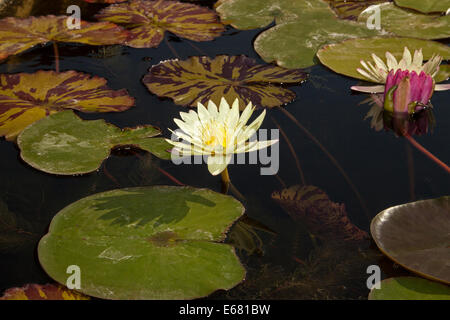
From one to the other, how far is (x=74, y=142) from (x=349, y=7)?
2078mm

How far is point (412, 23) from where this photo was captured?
304 centimetres

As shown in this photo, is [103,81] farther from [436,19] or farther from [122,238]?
[436,19]

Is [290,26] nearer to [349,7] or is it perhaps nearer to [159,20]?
[349,7]

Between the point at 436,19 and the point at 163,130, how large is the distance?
5.99ft

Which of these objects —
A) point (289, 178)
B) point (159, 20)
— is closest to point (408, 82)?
point (289, 178)

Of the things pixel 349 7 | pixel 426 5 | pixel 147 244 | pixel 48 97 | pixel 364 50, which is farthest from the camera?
pixel 349 7

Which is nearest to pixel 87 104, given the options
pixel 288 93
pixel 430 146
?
pixel 288 93

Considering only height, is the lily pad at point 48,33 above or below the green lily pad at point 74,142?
above

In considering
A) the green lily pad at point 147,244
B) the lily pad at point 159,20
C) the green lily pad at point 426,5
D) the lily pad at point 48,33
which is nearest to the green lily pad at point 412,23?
the green lily pad at point 426,5

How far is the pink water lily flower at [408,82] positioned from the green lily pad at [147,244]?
0.98 metres

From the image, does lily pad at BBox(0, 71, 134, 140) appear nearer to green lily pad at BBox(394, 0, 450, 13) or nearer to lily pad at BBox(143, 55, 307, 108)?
lily pad at BBox(143, 55, 307, 108)

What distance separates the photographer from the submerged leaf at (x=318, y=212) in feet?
5.47

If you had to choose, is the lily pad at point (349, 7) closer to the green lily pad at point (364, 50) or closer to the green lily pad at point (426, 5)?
the green lily pad at point (426, 5)

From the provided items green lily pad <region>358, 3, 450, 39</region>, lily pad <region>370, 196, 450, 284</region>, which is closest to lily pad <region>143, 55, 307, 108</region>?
green lily pad <region>358, 3, 450, 39</region>
